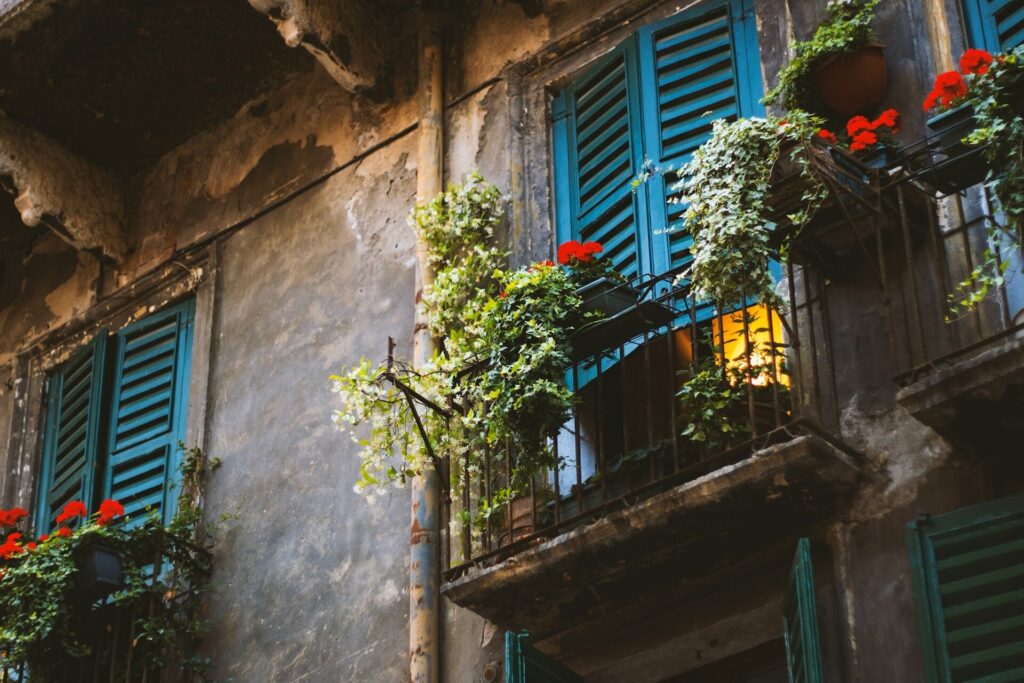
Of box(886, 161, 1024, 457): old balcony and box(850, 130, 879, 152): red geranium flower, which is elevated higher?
box(850, 130, 879, 152): red geranium flower

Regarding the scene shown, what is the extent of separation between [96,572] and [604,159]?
315cm

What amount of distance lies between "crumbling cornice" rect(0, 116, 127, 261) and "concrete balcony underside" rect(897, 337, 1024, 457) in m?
5.96

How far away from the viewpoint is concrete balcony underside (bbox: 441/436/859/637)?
23.2 ft

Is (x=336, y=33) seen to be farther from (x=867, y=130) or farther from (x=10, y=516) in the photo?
(x=867, y=130)

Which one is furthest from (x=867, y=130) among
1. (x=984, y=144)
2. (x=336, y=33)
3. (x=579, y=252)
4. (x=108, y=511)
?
(x=108, y=511)

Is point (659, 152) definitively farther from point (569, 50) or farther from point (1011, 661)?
point (1011, 661)

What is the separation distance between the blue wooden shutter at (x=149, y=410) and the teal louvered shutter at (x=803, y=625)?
432 cm

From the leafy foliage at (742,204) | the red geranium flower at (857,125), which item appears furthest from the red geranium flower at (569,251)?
the red geranium flower at (857,125)

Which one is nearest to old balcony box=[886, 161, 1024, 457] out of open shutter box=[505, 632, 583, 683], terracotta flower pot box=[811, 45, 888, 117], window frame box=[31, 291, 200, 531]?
terracotta flower pot box=[811, 45, 888, 117]

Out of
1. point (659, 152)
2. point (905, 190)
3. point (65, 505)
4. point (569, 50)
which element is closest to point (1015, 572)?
point (905, 190)

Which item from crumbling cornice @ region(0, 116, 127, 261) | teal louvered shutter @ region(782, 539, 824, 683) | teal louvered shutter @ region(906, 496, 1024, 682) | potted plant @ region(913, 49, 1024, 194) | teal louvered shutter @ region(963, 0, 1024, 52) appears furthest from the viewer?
crumbling cornice @ region(0, 116, 127, 261)

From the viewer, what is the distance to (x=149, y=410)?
10648 millimetres

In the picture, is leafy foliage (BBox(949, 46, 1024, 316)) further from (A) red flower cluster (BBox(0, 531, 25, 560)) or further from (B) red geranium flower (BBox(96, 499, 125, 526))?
(A) red flower cluster (BBox(0, 531, 25, 560))

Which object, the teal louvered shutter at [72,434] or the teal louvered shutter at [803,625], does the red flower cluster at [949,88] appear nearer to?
the teal louvered shutter at [803,625]
